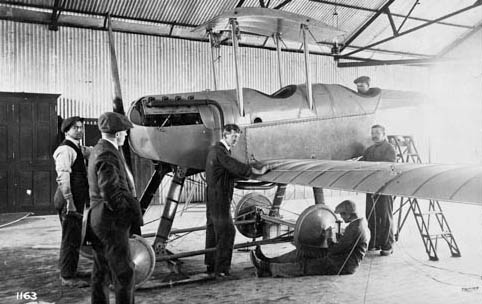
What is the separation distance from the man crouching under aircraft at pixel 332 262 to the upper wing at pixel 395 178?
1.16m

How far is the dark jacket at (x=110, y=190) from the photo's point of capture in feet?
12.2

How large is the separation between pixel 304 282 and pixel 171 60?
40.2 ft

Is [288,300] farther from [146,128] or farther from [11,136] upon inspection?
[11,136]

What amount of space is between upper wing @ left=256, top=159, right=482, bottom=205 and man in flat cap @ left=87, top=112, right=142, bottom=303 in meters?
1.95

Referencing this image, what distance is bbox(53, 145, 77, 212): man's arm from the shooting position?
5.41m

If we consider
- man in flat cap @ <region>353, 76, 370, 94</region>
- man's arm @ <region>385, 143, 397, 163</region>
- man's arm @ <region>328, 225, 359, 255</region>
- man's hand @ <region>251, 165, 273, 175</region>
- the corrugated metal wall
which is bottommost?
man's arm @ <region>328, 225, 359, 255</region>

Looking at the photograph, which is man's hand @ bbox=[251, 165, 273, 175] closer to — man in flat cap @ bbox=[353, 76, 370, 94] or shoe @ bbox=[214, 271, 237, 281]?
shoe @ bbox=[214, 271, 237, 281]

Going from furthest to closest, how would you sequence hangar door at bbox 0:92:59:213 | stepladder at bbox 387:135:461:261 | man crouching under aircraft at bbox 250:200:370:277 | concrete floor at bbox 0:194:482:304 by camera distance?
hangar door at bbox 0:92:59:213 → stepladder at bbox 387:135:461:261 → man crouching under aircraft at bbox 250:200:370:277 → concrete floor at bbox 0:194:482:304

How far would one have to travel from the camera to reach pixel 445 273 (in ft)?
19.0

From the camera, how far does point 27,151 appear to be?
13148 millimetres

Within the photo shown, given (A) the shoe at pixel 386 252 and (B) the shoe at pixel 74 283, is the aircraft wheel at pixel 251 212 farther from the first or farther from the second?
(B) the shoe at pixel 74 283

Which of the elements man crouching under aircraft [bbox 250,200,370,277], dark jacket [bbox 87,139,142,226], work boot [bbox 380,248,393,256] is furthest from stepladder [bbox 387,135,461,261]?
dark jacket [bbox 87,139,142,226]

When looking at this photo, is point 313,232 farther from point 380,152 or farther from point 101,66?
point 101,66

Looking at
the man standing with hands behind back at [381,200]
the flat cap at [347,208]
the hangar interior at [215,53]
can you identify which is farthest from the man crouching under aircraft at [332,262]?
the hangar interior at [215,53]
